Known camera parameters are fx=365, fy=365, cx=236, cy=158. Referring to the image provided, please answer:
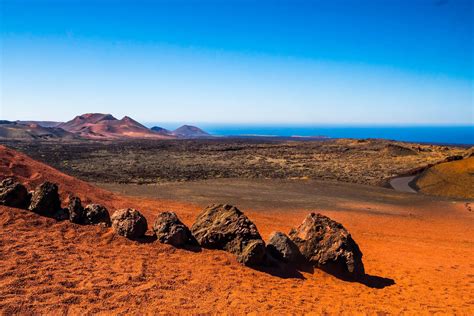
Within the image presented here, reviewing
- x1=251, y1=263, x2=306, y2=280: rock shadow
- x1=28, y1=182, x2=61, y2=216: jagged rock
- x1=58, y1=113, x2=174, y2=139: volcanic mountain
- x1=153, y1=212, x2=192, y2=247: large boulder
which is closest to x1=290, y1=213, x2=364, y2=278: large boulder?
x1=251, y1=263, x2=306, y2=280: rock shadow

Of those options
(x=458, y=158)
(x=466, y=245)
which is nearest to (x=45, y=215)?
(x=466, y=245)

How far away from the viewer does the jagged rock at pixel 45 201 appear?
10.7 metres

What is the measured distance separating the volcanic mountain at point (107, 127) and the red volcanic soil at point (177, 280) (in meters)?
105

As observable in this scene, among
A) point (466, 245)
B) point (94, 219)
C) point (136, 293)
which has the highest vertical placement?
point (94, 219)

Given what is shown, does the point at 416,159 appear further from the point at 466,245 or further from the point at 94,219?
the point at 94,219

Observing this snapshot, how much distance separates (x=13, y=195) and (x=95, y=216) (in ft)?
8.06

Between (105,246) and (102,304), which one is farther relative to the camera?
(105,246)

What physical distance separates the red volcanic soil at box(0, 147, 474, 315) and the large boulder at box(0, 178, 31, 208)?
448mm

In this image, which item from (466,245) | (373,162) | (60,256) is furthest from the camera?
(373,162)

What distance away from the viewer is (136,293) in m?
7.50

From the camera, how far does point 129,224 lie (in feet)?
33.6

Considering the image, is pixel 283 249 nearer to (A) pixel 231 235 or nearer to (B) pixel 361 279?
(A) pixel 231 235

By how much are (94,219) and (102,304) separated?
4.39m

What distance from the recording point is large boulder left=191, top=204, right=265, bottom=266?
32.2 feet
